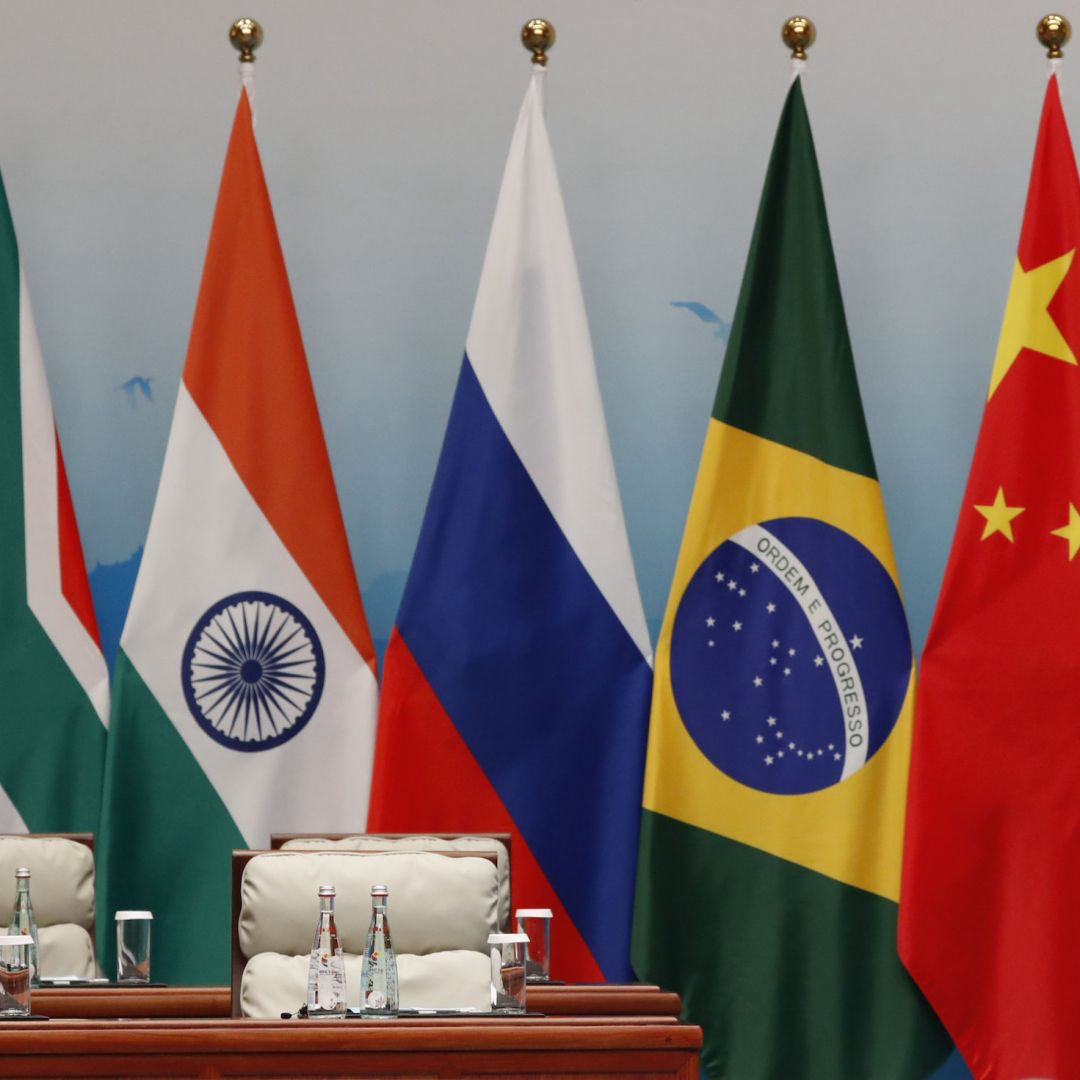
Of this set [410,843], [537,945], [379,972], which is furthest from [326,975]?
[410,843]

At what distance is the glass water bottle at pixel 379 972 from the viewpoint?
262 cm

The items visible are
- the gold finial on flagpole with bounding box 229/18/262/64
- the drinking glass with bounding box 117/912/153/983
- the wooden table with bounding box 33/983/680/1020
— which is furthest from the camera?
the gold finial on flagpole with bounding box 229/18/262/64

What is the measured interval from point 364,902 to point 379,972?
37 centimetres

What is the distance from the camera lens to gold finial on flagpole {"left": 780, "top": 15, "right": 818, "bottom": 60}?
4.79 metres

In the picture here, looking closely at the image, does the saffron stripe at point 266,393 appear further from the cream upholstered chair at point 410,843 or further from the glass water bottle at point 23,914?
the glass water bottle at point 23,914

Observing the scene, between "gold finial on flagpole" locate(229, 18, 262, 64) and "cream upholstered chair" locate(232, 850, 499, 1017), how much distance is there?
104 inches

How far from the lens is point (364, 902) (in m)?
3.02

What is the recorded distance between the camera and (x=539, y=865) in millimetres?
4539

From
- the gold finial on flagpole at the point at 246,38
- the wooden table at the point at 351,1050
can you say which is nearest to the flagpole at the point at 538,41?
the gold finial on flagpole at the point at 246,38

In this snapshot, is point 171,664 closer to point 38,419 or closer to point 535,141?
point 38,419

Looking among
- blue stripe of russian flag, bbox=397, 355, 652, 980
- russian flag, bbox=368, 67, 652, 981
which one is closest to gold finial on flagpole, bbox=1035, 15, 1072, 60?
russian flag, bbox=368, 67, 652, 981

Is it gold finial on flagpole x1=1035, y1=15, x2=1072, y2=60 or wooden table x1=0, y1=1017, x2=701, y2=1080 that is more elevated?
gold finial on flagpole x1=1035, y1=15, x2=1072, y2=60

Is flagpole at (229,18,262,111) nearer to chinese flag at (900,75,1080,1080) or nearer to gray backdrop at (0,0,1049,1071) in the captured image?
gray backdrop at (0,0,1049,1071)

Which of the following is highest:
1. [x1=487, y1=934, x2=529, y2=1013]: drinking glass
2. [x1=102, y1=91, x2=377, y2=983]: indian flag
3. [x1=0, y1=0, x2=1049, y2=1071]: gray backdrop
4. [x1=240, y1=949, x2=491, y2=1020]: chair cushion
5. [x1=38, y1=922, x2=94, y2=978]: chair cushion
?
[x1=0, y1=0, x2=1049, y2=1071]: gray backdrop
